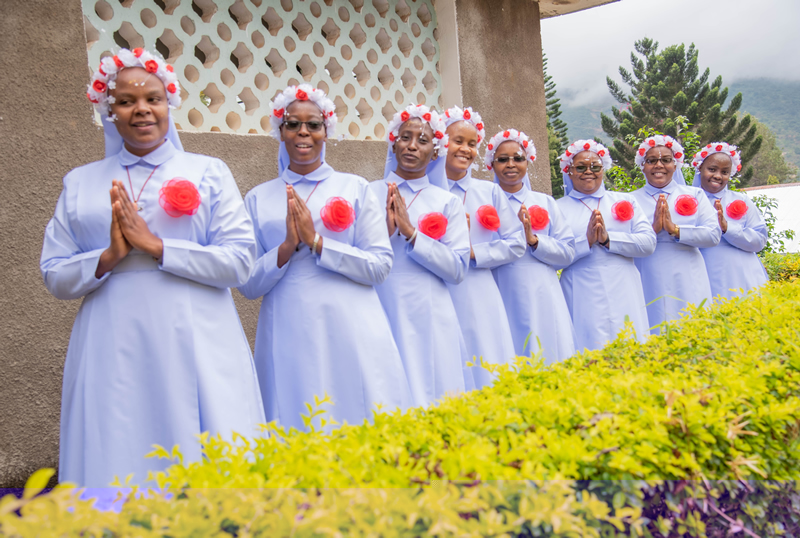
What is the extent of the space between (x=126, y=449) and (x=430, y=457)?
173 cm

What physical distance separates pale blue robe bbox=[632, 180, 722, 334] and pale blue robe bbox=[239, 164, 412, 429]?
363 cm

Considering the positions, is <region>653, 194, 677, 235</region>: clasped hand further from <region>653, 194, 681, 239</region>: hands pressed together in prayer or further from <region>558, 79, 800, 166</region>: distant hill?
<region>558, 79, 800, 166</region>: distant hill

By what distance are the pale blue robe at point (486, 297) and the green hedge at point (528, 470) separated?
2274mm

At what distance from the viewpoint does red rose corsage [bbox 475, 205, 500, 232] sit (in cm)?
492

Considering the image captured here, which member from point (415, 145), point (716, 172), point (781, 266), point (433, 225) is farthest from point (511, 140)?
point (781, 266)

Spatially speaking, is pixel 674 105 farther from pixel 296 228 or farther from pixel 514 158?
pixel 296 228

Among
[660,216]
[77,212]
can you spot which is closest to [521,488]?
[77,212]

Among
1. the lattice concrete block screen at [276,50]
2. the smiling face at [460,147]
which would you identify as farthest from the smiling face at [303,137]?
the lattice concrete block screen at [276,50]

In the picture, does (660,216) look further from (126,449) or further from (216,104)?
(126,449)

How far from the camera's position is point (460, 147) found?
5082mm

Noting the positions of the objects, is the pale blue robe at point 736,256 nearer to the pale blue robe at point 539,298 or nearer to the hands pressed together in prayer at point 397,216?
the pale blue robe at point 539,298

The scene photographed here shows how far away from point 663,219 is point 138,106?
191 inches

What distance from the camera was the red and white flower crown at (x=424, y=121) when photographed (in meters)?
4.44

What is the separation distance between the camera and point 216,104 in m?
6.07
